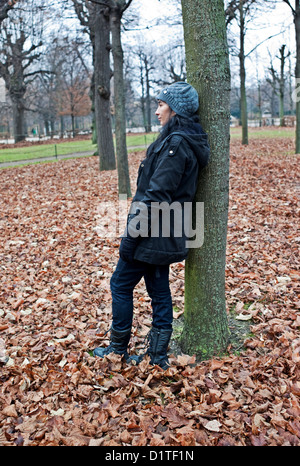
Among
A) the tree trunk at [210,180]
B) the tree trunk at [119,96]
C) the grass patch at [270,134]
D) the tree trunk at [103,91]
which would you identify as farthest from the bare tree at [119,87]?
the grass patch at [270,134]

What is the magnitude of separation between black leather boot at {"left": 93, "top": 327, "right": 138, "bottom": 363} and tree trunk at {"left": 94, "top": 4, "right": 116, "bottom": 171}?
10594 millimetres

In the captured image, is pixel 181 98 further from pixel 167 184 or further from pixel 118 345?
pixel 118 345

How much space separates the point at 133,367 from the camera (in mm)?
3166

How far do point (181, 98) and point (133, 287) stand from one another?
1.38m

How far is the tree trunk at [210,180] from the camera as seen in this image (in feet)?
9.33

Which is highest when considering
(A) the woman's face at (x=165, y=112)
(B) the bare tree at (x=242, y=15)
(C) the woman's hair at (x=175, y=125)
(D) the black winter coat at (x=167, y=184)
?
(B) the bare tree at (x=242, y=15)

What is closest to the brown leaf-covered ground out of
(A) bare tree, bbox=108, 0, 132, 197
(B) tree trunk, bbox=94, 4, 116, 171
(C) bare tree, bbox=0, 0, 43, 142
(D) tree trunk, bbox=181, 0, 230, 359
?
(D) tree trunk, bbox=181, 0, 230, 359

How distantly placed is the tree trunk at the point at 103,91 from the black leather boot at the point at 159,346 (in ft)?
35.4

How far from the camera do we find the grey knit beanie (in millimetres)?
2752

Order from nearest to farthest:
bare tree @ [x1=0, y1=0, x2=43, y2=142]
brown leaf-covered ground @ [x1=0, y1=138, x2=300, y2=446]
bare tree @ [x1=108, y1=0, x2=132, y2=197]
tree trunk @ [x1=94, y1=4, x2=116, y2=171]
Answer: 1. brown leaf-covered ground @ [x1=0, y1=138, x2=300, y2=446]
2. bare tree @ [x1=108, y1=0, x2=132, y2=197]
3. tree trunk @ [x1=94, y1=4, x2=116, y2=171]
4. bare tree @ [x1=0, y1=0, x2=43, y2=142]

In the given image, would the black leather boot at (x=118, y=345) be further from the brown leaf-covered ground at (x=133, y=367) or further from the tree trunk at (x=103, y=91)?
the tree trunk at (x=103, y=91)

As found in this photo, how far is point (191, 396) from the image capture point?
2.84 meters

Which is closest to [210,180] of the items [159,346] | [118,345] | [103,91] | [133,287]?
[133,287]

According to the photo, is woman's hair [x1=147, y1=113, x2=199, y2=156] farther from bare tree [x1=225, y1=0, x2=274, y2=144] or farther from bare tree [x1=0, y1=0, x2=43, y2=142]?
bare tree [x1=0, y1=0, x2=43, y2=142]
